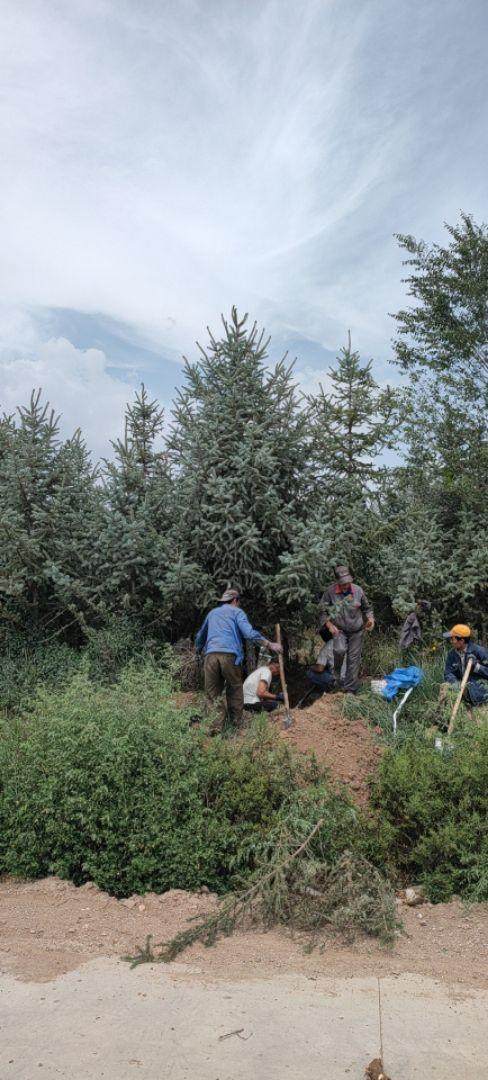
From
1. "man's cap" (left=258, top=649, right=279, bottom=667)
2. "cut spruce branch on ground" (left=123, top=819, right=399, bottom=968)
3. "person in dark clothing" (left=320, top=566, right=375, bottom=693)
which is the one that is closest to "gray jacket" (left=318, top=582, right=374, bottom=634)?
"person in dark clothing" (left=320, top=566, right=375, bottom=693)

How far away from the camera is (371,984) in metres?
4.41

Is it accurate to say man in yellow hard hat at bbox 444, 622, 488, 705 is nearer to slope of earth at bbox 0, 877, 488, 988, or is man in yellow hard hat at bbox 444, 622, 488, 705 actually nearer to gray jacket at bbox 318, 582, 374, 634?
gray jacket at bbox 318, 582, 374, 634

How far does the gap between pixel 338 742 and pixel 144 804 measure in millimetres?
2625

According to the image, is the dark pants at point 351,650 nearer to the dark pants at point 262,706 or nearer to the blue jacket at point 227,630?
the dark pants at point 262,706

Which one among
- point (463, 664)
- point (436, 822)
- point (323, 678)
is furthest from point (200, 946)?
point (323, 678)

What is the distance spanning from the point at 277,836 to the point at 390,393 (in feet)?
25.7

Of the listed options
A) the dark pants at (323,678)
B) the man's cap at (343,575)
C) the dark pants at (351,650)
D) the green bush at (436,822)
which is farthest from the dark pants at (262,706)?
the green bush at (436,822)

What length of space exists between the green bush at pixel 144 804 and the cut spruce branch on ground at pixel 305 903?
0.69 feet

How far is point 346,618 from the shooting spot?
998 centimetres

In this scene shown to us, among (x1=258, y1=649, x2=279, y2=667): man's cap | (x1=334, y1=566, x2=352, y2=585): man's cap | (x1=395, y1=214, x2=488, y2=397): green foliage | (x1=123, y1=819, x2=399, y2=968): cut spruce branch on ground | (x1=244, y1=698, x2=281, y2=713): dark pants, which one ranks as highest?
(x1=395, y1=214, x2=488, y2=397): green foliage

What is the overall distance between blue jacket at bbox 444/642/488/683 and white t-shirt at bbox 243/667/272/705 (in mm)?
1959

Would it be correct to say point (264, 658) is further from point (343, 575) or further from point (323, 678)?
point (343, 575)

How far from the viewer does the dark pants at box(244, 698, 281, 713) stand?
9.24 metres

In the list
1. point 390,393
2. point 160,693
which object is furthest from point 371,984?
point 390,393
